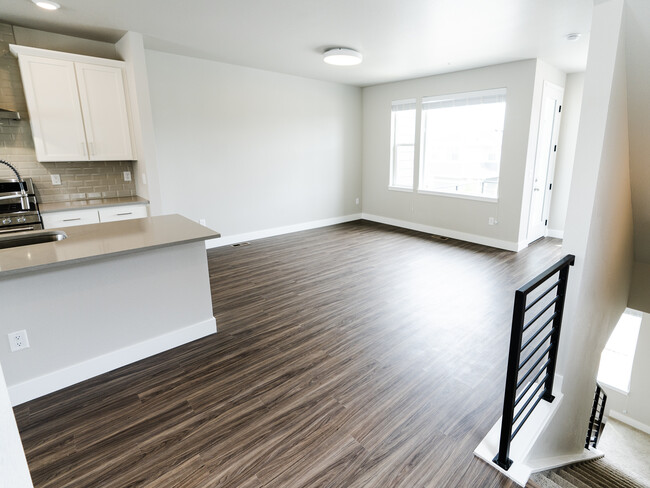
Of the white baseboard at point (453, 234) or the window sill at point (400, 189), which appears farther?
the window sill at point (400, 189)

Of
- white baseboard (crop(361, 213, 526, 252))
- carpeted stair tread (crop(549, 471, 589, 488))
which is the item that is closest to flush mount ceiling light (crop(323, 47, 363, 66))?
white baseboard (crop(361, 213, 526, 252))

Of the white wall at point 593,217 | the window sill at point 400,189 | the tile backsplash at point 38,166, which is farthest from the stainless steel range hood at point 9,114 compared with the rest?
the window sill at point 400,189

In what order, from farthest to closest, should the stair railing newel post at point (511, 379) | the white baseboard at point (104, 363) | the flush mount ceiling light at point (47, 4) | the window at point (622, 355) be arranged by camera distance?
1. the window at point (622, 355)
2. the flush mount ceiling light at point (47, 4)
3. the white baseboard at point (104, 363)
4. the stair railing newel post at point (511, 379)

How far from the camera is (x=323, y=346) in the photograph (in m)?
2.76

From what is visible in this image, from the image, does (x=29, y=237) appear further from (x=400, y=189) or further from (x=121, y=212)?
(x=400, y=189)

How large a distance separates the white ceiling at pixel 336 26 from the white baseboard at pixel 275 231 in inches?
103

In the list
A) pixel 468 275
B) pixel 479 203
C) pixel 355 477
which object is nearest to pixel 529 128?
pixel 479 203

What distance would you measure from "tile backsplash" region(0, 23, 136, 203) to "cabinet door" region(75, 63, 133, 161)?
39 cm

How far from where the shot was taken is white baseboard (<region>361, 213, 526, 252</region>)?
5.22 meters

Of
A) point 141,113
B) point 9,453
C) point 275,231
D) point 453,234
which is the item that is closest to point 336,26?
point 141,113

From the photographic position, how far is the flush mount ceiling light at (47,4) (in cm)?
288

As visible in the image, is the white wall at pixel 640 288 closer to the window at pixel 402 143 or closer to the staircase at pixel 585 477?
the staircase at pixel 585 477

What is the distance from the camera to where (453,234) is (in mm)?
5895

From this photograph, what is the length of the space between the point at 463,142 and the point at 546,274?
4272 mm
